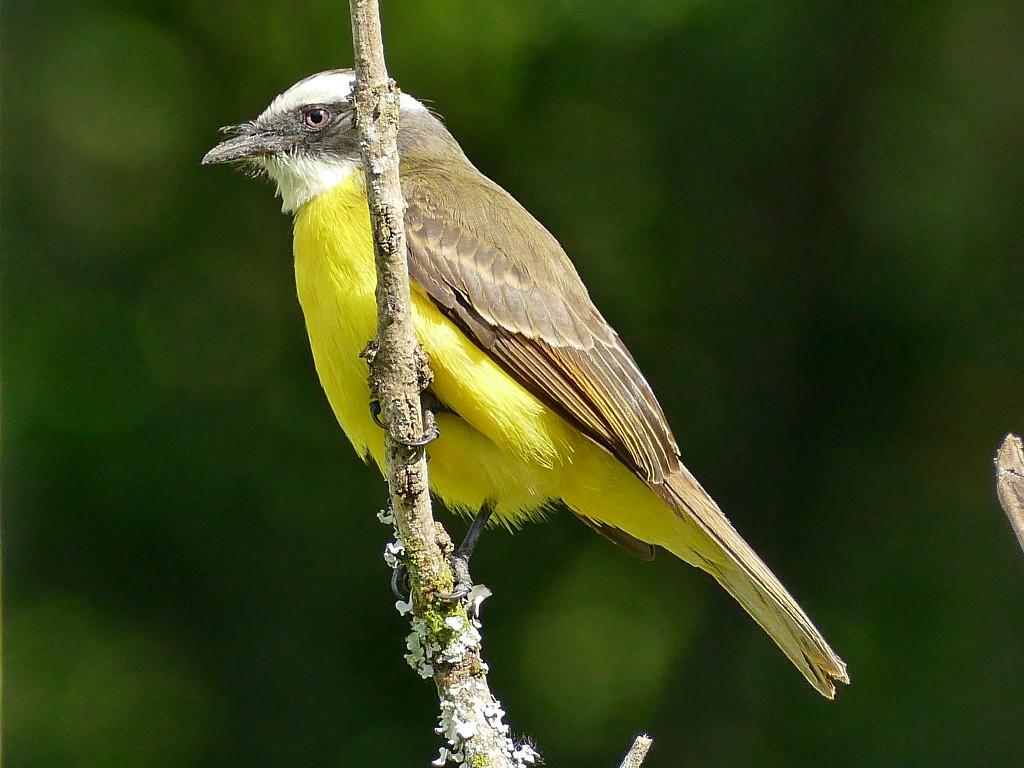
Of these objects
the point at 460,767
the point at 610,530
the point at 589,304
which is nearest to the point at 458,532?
the point at 610,530

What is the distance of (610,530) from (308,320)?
1090 mm

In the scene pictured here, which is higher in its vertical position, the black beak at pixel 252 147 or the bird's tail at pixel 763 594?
the black beak at pixel 252 147

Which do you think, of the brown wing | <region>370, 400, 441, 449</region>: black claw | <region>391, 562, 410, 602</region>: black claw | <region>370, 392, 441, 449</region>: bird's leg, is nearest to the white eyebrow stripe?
the brown wing

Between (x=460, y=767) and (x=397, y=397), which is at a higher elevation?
(x=397, y=397)

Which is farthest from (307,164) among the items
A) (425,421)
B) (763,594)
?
(763,594)

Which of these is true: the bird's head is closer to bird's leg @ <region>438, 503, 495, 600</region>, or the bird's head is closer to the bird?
the bird

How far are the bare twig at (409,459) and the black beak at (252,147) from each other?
4.00 feet

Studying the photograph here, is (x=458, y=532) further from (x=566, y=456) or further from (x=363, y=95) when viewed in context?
(x=363, y=95)

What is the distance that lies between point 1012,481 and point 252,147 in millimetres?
2221

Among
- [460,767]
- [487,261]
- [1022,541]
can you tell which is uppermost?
[487,261]

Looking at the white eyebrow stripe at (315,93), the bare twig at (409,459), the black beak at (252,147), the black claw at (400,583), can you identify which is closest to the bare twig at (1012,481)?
the bare twig at (409,459)

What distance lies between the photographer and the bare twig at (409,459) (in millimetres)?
2154

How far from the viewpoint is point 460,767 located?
2.50 meters

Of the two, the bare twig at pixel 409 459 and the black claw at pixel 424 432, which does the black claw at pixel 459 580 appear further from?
the black claw at pixel 424 432
